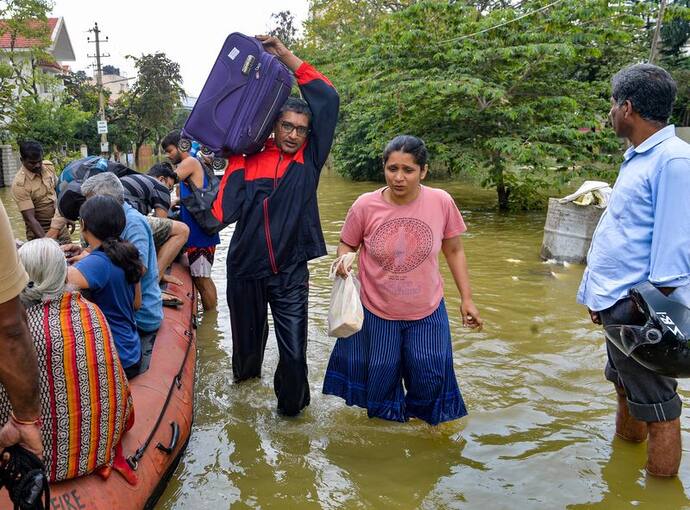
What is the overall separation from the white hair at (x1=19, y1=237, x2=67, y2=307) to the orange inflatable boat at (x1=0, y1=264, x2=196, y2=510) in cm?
80

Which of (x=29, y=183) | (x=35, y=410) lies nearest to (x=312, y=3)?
(x=29, y=183)

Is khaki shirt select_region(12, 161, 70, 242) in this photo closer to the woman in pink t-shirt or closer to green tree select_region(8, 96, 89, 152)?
the woman in pink t-shirt

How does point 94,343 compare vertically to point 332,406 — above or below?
above

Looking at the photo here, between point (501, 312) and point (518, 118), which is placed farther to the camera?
point (518, 118)

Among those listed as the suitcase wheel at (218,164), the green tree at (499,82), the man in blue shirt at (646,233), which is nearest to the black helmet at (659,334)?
the man in blue shirt at (646,233)

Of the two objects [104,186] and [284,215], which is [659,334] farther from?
[104,186]

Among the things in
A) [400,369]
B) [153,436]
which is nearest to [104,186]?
[153,436]

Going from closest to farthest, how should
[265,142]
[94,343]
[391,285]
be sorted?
[94,343] < [391,285] < [265,142]

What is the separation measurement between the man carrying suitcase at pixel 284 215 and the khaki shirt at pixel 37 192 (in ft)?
14.2

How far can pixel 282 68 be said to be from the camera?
146 inches

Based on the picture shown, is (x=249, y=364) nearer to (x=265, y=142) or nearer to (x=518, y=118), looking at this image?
(x=265, y=142)

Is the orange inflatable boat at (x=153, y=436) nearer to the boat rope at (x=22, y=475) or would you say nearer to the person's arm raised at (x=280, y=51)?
the boat rope at (x=22, y=475)

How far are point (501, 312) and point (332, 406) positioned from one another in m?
2.98

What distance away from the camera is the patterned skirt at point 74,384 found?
2617 millimetres
